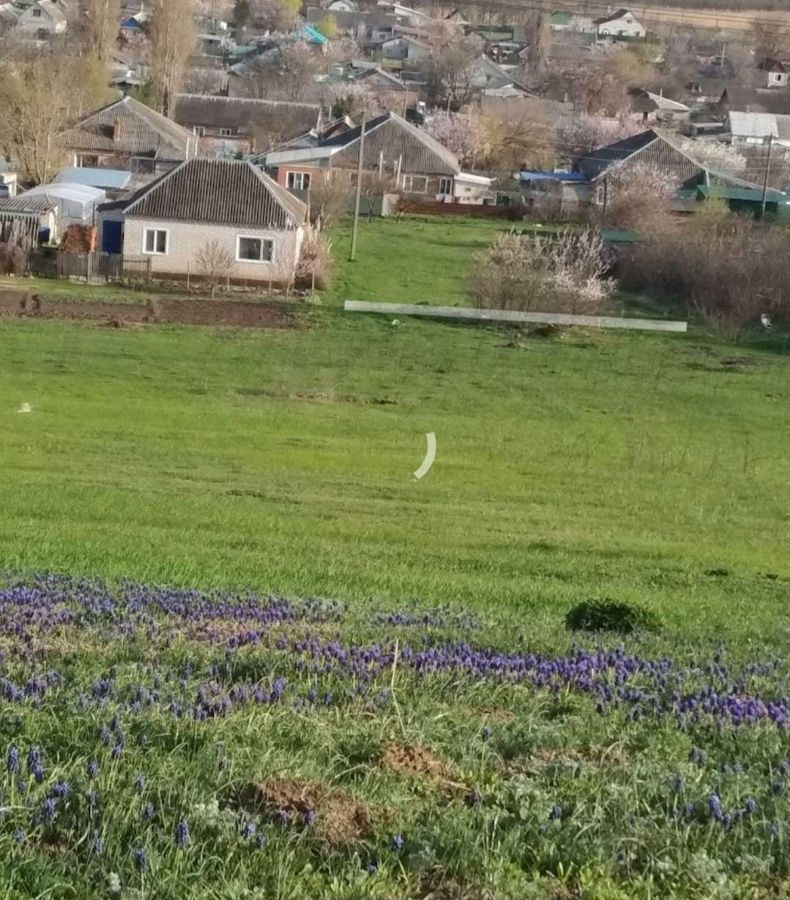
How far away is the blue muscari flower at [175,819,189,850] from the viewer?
3696 mm

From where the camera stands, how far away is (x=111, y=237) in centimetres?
5862

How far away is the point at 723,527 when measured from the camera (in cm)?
2156

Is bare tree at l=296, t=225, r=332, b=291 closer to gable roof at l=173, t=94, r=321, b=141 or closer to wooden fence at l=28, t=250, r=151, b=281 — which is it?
wooden fence at l=28, t=250, r=151, b=281

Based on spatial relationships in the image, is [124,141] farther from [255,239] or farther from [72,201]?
[255,239]

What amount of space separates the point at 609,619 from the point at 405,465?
1716cm

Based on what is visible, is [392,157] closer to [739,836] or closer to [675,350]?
[675,350]

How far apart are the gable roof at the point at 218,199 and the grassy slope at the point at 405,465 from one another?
8.70 m

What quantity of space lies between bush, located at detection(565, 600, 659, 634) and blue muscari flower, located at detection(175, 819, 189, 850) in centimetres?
530

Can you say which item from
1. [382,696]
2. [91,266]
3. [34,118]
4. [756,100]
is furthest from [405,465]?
[756,100]

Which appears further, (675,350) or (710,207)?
(710,207)

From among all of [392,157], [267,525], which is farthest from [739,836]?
[392,157]

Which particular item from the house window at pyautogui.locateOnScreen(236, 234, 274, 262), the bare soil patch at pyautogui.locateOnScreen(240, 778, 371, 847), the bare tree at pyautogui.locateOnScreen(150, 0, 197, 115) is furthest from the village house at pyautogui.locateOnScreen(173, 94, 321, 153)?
the bare soil patch at pyautogui.locateOnScreen(240, 778, 371, 847)

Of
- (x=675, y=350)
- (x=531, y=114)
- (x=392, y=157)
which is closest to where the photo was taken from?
(x=675, y=350)

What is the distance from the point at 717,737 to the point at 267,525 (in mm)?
13085
